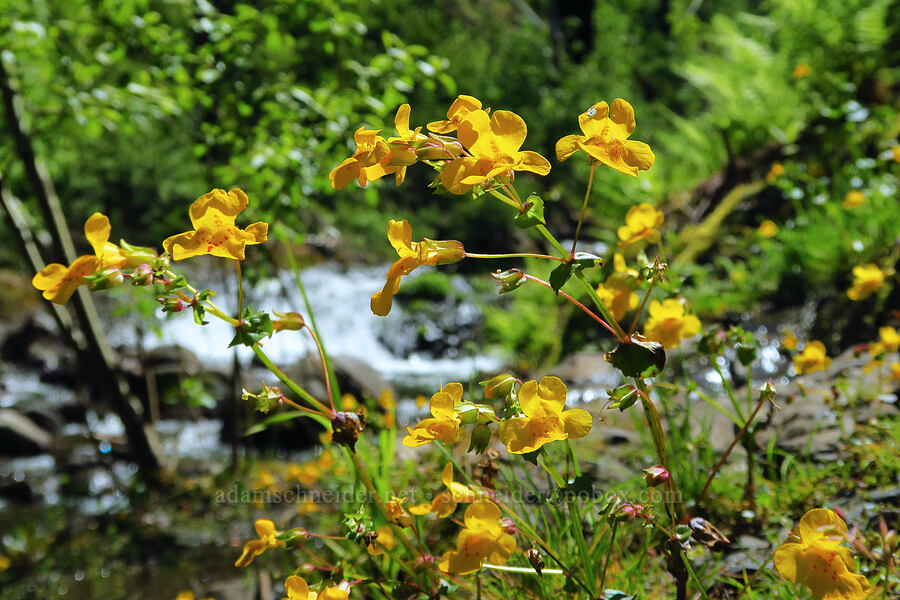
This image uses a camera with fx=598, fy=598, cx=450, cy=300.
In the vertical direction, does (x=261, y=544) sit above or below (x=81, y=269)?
below

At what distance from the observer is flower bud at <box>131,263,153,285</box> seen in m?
0.76

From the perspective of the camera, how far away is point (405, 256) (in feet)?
2.48

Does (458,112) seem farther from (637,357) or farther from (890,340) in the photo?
(890,340)

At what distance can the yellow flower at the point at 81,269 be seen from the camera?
785 millimetres

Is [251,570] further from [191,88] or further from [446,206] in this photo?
[446,206]

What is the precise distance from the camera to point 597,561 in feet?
3.51

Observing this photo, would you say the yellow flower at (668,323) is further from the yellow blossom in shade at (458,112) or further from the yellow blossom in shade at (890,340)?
the yellow blossom in shade at (890,340)

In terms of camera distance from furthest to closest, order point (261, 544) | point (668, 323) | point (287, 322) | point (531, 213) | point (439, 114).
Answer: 1. point (439, 114)
2. point (668, 323)
3. point (261, 544)
4. point (287, 322)
5. point (531, 213)

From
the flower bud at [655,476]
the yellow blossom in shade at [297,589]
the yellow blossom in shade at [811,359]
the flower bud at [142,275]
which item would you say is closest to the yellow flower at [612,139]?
the flower bud at [655,476]

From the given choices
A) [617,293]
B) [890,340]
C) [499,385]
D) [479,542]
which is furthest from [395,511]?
[890,340]

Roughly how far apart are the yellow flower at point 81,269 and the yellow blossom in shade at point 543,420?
1.87ft

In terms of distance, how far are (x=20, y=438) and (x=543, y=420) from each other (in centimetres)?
555

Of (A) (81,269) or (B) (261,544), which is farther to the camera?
(B) (261,544)

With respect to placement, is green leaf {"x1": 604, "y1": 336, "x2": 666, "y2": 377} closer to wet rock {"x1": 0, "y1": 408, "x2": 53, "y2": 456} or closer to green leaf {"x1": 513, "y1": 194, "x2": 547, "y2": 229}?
green leaf {"x1": 513, "y1": 194, "x2": 547, "y2": 229}
